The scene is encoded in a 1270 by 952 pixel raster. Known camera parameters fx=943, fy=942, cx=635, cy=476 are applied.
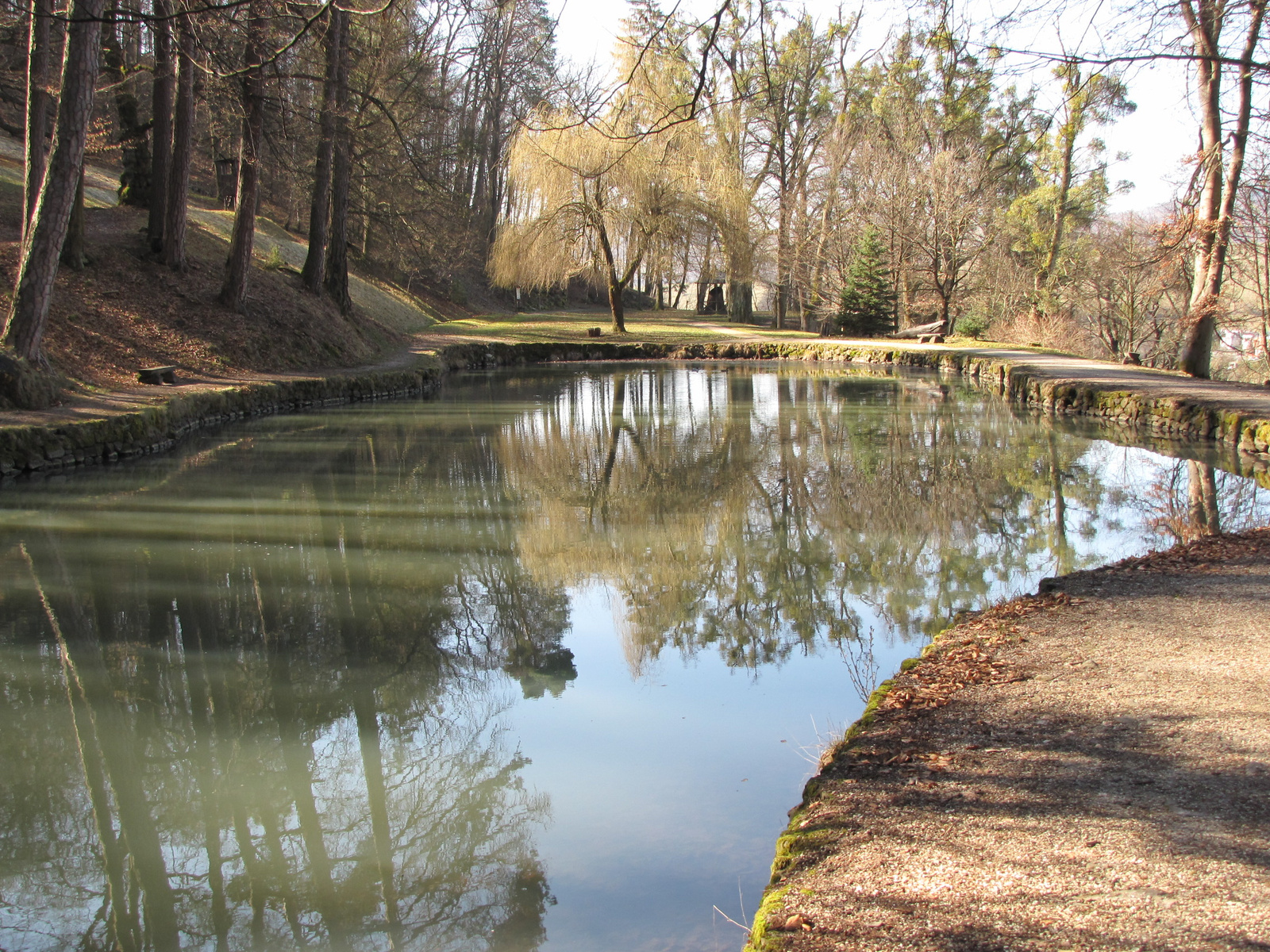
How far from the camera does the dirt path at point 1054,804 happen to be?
2.29 m

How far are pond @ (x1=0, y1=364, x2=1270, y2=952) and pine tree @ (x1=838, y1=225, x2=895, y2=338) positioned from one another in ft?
64.7

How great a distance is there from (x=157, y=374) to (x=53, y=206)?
2.93m

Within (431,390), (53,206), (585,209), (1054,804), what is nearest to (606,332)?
(585,209)

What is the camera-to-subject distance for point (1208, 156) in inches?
480

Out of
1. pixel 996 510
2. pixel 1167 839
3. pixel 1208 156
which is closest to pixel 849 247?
pixel 1208 156

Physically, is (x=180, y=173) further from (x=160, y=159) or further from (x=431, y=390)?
(x=431, y=390)

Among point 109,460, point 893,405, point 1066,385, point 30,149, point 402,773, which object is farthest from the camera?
point 893,405

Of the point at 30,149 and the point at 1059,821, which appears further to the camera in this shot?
the point at 30,149

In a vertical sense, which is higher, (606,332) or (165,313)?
(606,332)

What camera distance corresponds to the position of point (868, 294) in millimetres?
30359

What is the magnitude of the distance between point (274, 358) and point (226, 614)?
38.1ft

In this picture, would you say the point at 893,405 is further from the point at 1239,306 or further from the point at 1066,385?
the point at 1239,306

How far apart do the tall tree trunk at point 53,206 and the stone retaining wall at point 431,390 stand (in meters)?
1.42

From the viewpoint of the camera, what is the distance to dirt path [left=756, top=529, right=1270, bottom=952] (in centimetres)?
229
